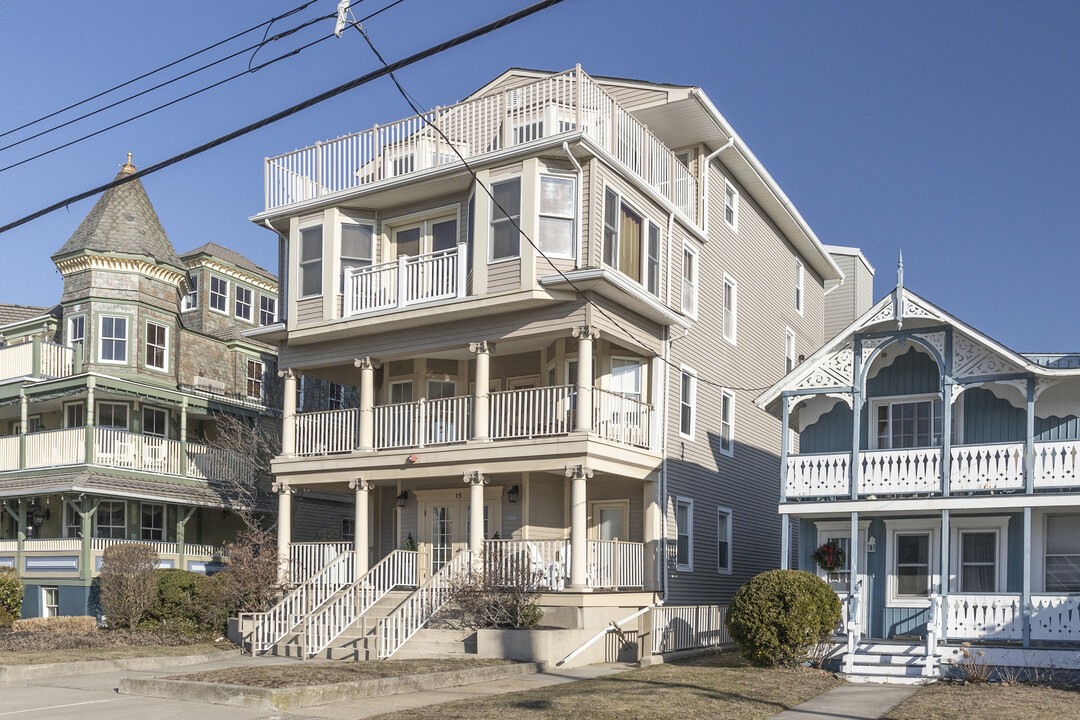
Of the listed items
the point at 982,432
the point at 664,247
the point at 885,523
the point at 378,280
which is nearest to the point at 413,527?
the point at 378,280

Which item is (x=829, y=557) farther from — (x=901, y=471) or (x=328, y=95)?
(x=328, y=95)

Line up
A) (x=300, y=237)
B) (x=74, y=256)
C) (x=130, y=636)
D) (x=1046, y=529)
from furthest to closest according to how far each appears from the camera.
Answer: (x=74, y=256) → (x=300, y=237) → (x=130, y=636) → (x=1046, y=529)

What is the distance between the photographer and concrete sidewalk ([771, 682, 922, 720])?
14.5 metres

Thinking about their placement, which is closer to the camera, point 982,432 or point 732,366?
point 982,432

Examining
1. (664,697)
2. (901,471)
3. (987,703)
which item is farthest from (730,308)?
(664,697)

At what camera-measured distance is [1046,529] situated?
20734 mm

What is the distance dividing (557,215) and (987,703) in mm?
11901

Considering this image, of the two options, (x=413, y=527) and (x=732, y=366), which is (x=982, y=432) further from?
(x=413, y=527)

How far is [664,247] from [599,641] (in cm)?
888

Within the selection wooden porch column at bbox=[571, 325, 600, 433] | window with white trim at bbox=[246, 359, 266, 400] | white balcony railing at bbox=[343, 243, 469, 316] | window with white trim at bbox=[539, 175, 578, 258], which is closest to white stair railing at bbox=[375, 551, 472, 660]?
wooden porch column at bbox=[571, 325, 600, 433]

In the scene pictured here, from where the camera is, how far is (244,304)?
40.3 metres

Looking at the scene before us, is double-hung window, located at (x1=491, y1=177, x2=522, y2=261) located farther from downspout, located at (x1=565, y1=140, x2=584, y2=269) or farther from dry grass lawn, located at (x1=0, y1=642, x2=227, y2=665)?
dry grass lawn, located at (x1=0, y1=642, x2=227, y2=665)

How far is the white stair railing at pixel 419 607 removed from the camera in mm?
21031

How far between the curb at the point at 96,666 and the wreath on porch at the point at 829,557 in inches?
449
